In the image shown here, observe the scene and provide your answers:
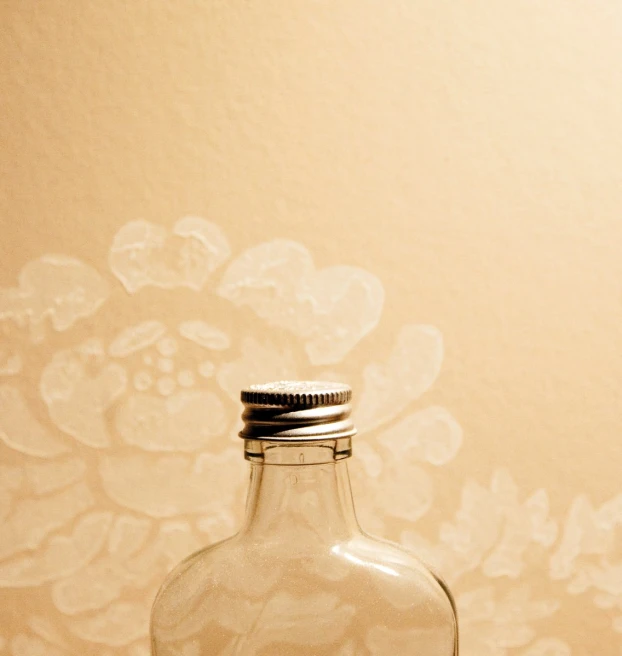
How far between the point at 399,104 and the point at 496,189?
0.10 meters

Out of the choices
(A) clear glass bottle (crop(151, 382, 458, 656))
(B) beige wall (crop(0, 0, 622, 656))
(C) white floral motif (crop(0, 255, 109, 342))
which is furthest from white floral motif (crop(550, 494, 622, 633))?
(C) white floral motif (crop(0, 255, 109, 342))

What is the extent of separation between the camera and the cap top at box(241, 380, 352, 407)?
48 centimetres

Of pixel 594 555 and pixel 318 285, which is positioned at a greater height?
pixel 318 285

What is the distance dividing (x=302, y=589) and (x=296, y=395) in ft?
0.39

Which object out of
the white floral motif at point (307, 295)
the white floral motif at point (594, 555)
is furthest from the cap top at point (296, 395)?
the white floral motif at point (594, 555)

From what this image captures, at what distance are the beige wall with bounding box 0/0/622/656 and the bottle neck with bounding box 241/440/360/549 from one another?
13 centimetres

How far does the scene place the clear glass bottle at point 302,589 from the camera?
0.50m

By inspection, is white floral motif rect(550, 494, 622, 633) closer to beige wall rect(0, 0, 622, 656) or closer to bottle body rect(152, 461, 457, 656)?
beige wall rect(0, 0, 622, 656)

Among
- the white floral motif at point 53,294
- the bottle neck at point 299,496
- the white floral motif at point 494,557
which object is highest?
the white floral motif at point 53,294

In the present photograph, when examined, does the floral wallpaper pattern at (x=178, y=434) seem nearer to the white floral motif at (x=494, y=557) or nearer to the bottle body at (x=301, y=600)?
the white floral motif at (x=494, y=557)

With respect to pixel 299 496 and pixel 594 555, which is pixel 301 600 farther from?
pixel 594 555

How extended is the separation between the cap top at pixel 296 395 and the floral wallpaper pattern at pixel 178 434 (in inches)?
5.9

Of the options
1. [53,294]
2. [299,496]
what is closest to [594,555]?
[299,496]

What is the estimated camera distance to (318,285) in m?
0.66
